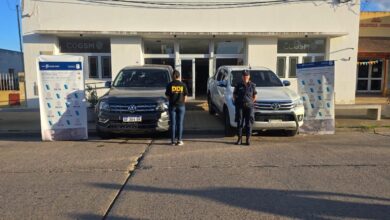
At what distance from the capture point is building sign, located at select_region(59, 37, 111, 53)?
637 inches

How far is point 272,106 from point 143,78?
3.89m

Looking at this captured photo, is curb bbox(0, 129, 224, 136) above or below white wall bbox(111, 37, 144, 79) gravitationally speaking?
below

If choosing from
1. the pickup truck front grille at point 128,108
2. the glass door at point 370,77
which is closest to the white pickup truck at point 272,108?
the pickup truck front grille at point 128,108

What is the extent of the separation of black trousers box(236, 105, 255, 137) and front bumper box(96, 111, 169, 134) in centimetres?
186

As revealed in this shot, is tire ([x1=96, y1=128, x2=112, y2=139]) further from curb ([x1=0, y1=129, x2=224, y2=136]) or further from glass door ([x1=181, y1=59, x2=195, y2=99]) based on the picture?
glass door ([x1=181, y1=59, x2=195, y2=99])

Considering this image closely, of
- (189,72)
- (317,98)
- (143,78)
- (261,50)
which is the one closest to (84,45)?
(189,72)

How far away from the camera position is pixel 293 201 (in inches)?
A: 186

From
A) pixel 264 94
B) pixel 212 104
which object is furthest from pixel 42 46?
pixel 264 94

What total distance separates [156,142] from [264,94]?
304 centimetres

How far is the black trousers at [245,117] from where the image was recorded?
26.8ft

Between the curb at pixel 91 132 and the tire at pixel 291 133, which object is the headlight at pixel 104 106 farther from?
the tire at pixel 291 133

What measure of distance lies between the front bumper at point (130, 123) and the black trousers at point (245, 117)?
1.86m

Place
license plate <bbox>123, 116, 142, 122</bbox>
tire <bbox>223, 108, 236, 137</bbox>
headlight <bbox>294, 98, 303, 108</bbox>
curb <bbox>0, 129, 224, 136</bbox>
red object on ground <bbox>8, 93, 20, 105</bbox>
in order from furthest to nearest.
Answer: red object on ground <bbox>8, 93, 20, 105</bbox> < curb <bbox>0, 129, 224, 136</bbox> < tire <bbox>223, 108, 236, 137</bbox> < headlight <bbox>294, 98, 303, 108</bbox> < license plate <bbox>123, 116, 142, 122</bbox>

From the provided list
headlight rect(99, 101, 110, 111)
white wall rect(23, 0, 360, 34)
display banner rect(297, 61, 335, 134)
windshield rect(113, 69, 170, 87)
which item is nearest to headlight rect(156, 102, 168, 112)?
headlight rect(99, 101, 110, 111)
